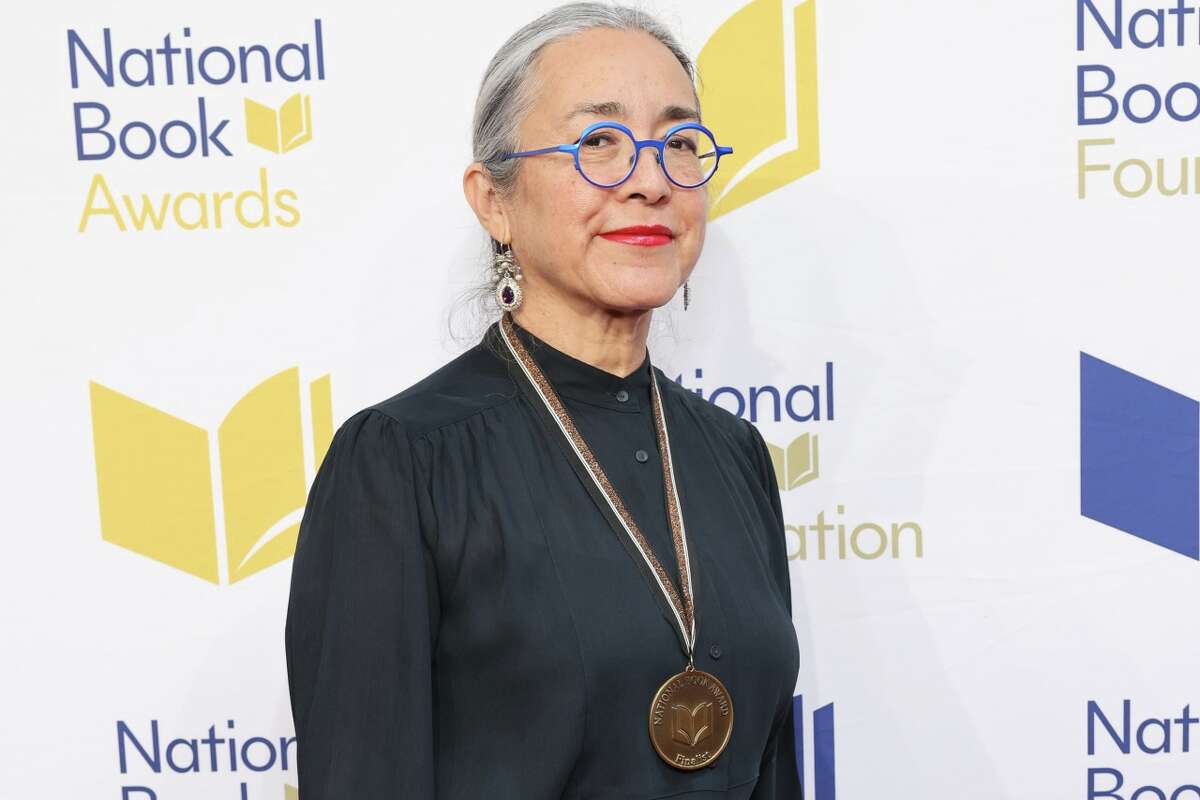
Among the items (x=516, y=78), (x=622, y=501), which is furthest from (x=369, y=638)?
(x=516, y=78)

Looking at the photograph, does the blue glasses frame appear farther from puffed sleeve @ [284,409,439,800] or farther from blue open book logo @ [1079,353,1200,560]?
blue open book logo @ [1079,353,1200,560]

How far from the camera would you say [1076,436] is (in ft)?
6.68

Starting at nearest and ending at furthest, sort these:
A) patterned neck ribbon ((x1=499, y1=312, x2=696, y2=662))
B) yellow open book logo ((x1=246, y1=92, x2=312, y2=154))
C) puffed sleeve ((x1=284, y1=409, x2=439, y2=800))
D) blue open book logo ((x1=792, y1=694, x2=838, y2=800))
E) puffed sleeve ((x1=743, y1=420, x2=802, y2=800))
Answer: puffed sleeve ((x1=284, y1=409, x2=439, y2=800)) → patterned neck ribbon ((x1=499, y1=312, x2=696, y2=662)) → puffed sleeve ((x1=743, y1=420, x2=802, y2=800)) → yellow open book logo ((x1=246, y1=92, x2=312, y2=154)) → blue open book logo ((x1=792, y1=694, x2=838, y2=800))

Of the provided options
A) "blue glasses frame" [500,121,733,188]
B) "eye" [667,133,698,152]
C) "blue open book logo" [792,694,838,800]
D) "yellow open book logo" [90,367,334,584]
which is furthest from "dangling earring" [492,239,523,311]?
"blue open book logo" [792,694,838,800]

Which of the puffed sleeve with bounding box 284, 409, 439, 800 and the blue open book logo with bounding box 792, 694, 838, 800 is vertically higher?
the puffed sleeve with bounding box 284, 409, 439, 800

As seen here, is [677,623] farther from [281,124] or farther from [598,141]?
[281,124]

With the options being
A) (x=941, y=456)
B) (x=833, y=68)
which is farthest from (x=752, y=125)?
(x=941, y=456)

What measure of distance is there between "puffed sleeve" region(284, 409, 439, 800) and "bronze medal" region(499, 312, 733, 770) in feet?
0.68

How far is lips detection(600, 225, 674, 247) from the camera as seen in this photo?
4.40ft

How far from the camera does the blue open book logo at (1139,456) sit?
2.02 metres

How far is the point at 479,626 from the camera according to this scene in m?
1.22

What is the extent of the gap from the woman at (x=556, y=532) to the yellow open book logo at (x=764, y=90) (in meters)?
0.54

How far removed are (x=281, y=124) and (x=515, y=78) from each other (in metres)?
0.73

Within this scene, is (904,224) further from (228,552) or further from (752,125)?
(228,552)
